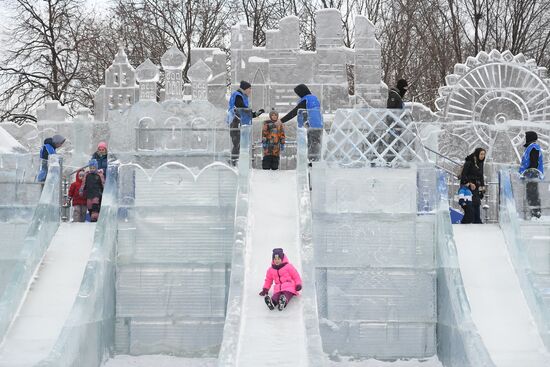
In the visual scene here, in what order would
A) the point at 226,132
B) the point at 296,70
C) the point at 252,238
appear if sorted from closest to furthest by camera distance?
the point at 252,238
the point at 226,132
the point at 296,70

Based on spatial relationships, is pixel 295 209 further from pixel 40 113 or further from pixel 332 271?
pixel 40 113

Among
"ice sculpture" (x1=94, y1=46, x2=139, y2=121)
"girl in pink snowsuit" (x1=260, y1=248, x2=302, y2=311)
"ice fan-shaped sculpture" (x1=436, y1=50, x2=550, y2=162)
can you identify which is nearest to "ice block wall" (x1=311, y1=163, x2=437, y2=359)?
"girl in pink snowsuit" (x1=260, y1=248, x2=302, y2=311)

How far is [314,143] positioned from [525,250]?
154 inches

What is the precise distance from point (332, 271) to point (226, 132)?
3018 millimetres

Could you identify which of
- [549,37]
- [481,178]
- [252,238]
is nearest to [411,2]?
[549,37]

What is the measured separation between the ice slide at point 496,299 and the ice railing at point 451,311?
1.02 ft

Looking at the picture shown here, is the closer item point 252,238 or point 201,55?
point 252,238

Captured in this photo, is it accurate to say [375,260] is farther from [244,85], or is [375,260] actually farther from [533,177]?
[244,85]

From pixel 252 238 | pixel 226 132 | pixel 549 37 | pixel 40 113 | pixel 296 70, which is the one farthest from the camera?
pixel 549 37

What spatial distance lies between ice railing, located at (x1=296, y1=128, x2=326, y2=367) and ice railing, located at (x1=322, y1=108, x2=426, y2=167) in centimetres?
59

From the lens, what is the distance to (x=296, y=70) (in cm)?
2344

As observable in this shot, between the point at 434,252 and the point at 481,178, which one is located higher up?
the point at 481,178

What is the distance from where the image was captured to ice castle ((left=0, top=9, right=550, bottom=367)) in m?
15.0

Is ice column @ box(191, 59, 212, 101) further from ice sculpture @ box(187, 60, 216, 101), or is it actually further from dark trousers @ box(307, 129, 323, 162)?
dark trousers @ box(307, 129, 323, 162)
